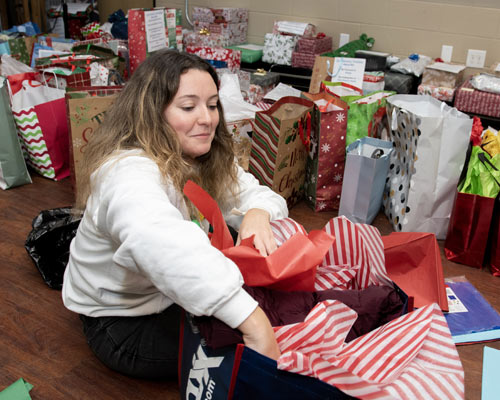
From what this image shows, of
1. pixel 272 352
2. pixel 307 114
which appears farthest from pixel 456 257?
pixel 272 352

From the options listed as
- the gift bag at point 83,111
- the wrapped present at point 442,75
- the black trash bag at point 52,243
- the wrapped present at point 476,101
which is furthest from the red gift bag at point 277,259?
the wrapped present at point 442,75

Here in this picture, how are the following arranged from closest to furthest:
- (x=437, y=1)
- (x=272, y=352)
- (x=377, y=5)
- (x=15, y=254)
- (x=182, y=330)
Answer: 1. (x=272, y=352)
2. (x=182, y=330)
3. (x=15, y=254)
4. (x=437, y=1)
5. (x=377, y=5)

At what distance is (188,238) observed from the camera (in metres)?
0.88

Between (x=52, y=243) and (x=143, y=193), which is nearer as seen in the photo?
(x=143, y=193)

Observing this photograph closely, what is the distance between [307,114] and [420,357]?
134cm

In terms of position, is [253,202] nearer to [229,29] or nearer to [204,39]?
[204,39]

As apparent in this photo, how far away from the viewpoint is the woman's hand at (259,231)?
1.13m

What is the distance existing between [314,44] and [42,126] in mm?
1700

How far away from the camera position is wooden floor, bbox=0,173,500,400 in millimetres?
1248

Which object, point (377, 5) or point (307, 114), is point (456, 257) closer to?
point (307, 114)

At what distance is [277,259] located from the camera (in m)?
0.99

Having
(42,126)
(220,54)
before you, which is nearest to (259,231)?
(42,126)

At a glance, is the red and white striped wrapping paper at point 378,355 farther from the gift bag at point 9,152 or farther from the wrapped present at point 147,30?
the wrapped present at point 147,30

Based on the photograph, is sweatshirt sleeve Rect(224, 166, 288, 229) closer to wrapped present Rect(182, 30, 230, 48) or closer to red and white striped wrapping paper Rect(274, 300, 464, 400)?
red and white striped wrapping paper Rect(274, 300, 464, 400)
